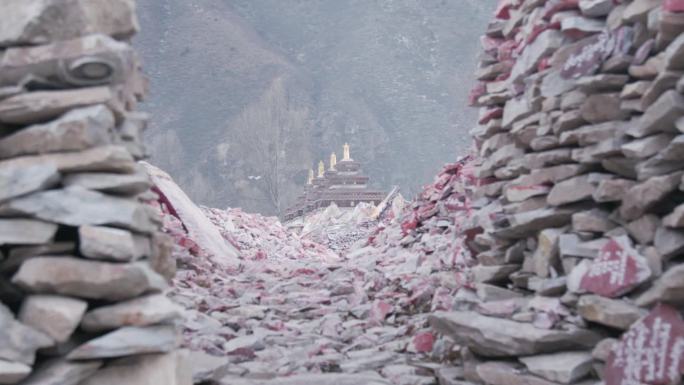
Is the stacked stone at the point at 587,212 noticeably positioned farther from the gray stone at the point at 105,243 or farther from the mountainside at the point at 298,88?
the mountainside at the point at 298,88

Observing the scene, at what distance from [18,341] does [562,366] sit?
226 cm

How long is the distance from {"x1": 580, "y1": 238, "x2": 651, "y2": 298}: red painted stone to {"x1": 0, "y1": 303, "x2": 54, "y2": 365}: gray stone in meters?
2.34

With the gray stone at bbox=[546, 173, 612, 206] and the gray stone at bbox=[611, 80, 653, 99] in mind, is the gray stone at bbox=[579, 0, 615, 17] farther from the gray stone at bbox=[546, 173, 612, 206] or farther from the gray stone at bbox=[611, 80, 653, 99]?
the gray stone at bbox=[546, 173, 612, 206]

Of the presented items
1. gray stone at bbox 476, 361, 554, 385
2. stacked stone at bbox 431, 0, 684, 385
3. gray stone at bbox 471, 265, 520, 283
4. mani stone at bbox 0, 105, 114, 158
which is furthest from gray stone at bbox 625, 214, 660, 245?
mani stone at bbox 0, 105, 114, 158

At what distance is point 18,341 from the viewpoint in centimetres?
213

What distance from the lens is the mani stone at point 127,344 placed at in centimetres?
222

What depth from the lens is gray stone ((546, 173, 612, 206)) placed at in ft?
11.7

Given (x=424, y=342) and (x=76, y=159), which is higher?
(x=76, y=159)

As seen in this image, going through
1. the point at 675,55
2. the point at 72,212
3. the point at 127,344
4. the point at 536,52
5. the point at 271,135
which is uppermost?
the point at 271,135

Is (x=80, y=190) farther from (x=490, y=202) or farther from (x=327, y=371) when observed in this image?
(x=490, y=202)

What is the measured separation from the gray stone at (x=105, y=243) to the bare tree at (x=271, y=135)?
109 feet

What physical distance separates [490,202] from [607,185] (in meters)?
1.56

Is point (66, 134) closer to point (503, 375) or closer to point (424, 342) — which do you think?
point (503, 375)

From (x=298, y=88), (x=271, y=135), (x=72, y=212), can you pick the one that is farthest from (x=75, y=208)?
(x=298, y=88)
